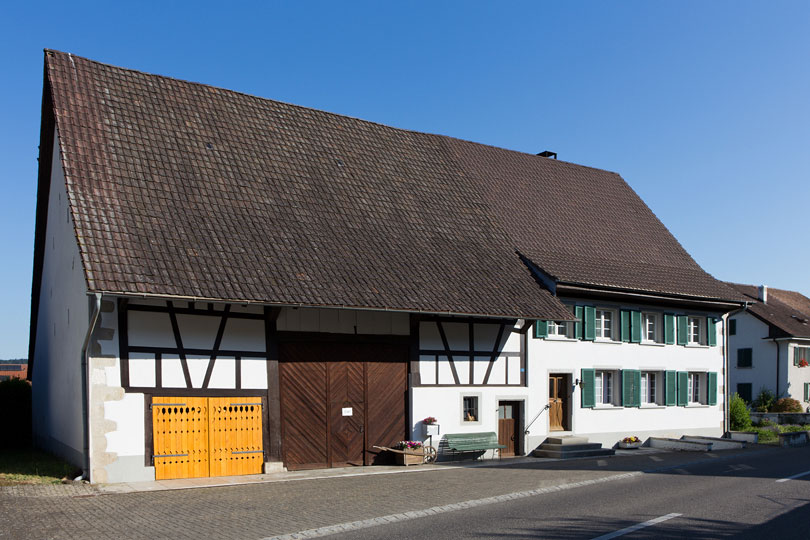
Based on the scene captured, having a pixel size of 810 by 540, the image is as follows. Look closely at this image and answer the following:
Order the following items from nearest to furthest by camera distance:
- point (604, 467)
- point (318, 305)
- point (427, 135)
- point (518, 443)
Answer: point (318, 305)
point (604, 467)
point (518, 443)
point (427, 135)

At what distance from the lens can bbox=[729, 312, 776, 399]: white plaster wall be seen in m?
41.2

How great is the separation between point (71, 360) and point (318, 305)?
5.29 m

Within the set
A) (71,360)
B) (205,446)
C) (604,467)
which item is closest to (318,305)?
(205,446)

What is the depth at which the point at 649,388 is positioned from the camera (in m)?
25.3

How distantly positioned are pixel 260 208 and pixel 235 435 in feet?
16.6

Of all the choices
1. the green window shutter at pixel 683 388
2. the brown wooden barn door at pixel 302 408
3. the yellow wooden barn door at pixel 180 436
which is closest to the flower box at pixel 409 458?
the brown wooden barn door at pixel 302 408

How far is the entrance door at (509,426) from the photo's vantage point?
67.7ft

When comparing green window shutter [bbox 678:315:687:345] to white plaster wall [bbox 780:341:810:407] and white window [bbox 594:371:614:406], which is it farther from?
white plaster wall [bbox 780:341:810:407]

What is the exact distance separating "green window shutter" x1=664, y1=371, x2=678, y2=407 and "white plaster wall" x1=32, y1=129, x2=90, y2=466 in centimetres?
1724

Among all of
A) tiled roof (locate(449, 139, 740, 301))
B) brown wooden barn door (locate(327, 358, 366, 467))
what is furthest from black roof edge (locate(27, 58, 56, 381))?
tiled roof (locate(449, 139, 740, 301))

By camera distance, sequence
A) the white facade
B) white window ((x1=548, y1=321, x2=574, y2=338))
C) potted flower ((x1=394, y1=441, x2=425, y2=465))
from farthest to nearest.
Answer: the white facade
white window ((x1=548, y1=321, x2=574, y2=338))
potted flower ((x1=394, y1=441, x2=425, y2=465))

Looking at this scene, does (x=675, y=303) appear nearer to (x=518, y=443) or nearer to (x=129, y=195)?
(x=518, y=443)

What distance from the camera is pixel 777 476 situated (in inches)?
635

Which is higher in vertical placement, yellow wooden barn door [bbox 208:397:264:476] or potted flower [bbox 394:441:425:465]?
yellow wooden barn door [bbox 208:397:264:476]
